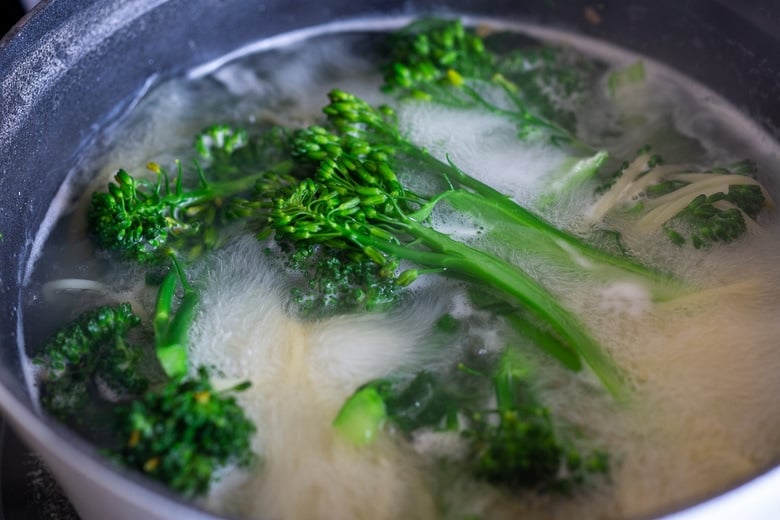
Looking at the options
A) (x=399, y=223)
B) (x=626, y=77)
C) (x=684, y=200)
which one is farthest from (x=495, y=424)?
(x=626, y=77)

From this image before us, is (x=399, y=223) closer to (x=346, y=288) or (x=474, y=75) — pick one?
(x=346, y=288)

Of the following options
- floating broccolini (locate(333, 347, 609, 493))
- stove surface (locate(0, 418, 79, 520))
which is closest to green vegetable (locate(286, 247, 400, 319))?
floating broccolini (locate(333, 347, 609, 493))

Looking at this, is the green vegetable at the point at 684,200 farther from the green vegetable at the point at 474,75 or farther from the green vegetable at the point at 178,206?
the green vegetable at the point at 178,206

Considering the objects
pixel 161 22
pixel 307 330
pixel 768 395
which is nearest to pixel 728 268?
pixel 768 395

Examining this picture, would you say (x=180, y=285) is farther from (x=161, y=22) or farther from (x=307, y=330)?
(x=161, y=22)

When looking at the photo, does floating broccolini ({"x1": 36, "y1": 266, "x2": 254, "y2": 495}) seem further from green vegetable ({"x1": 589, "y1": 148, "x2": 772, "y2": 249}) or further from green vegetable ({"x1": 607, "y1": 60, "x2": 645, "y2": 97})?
green vegetable ({"x1": 607, "y1": 60, "x2": 645, "y2": 97})

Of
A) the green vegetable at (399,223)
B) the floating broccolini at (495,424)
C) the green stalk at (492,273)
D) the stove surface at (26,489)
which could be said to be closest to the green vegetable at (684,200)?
the green vegetable at (399,223)
